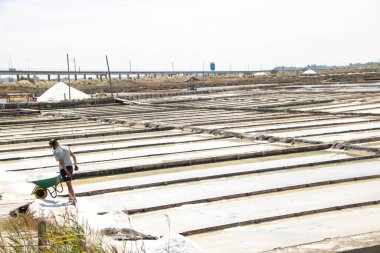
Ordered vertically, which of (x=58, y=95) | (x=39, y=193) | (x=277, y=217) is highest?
(x=58, y=95)

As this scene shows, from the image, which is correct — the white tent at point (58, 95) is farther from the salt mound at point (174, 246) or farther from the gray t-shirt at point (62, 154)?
the salt mound at point (174, 246)

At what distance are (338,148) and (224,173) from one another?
428 centimetres

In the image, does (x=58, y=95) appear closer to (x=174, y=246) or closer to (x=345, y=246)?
(x=345, y=246)

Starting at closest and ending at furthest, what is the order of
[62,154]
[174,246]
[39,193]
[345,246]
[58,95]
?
1. [174,246]
2. [345,246]
3. [62,154]
4. [39,193]
5. [58,95]

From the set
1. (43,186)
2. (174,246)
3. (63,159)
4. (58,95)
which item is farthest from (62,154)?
(58,95)

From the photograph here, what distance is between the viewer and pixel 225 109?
30.8 meters

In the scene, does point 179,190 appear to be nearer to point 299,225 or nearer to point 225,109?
point 299,225

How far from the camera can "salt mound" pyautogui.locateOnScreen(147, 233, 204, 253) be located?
4465mm

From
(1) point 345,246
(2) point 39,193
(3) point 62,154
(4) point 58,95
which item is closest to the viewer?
(1) point 345,246

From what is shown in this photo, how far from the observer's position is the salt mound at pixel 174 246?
4.46 metres

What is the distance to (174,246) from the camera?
177 inches

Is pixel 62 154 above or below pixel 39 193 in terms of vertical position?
above

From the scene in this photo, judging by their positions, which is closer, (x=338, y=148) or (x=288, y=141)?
(x=338, y=148)

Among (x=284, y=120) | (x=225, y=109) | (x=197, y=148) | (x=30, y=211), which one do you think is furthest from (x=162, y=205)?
(x=225, y=109)
